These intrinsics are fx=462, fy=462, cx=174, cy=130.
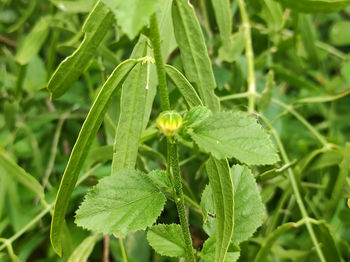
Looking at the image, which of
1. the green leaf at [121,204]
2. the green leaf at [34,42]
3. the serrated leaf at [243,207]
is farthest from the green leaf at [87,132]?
the green leaf at [34,42]

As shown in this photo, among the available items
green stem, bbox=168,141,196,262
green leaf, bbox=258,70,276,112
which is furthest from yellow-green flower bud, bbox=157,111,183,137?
green leaf, bbox=258,70,276,112

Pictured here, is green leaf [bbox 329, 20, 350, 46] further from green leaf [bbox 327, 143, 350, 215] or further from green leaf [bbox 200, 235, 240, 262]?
green leaf [bbox 200, 235, 240, 262]

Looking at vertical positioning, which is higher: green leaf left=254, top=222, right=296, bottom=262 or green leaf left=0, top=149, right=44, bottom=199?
green leaf left=0, top=149, right=44, bottom=199

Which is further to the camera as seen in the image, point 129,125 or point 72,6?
point 72,6

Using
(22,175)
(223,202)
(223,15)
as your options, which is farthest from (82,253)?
(223,15)

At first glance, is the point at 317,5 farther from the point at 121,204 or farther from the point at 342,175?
the point at 121,204

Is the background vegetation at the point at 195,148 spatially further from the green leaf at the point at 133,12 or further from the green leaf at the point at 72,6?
the green leaf at the point at 133,12

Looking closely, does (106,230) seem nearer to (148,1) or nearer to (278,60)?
(148,1)
